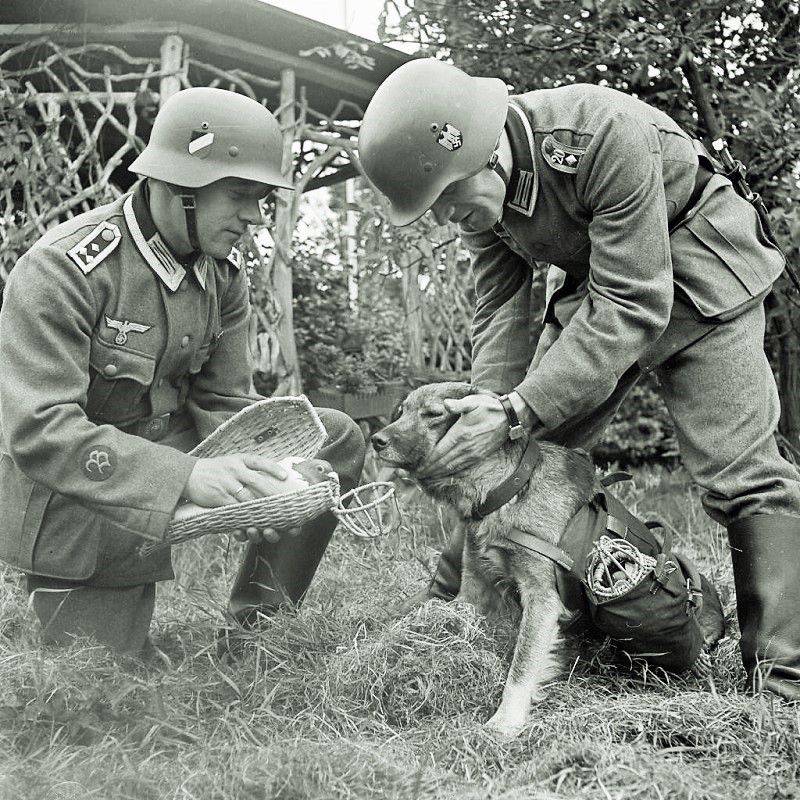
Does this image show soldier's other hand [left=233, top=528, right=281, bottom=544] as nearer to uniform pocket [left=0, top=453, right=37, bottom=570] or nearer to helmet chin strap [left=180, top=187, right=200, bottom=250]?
uniform pocket [left=0, top=453, right=37, bottom=570]

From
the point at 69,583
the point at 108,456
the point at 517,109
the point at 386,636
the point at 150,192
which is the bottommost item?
the point at 69,583

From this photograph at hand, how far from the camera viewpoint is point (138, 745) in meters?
2.84

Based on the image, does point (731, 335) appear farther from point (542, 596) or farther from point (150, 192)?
point (150, 192)

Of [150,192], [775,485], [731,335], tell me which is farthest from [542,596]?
[150,192]

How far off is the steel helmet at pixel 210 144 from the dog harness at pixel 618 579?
1.36m

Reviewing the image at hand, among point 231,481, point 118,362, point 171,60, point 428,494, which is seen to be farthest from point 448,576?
point 171,60

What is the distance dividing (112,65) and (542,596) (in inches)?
201

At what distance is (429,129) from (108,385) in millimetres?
1372

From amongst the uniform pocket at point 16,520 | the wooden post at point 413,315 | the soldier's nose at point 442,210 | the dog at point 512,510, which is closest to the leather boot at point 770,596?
the dog at point 512,510

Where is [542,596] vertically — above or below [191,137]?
below

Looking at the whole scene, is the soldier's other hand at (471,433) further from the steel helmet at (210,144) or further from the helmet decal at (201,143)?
the helmet decal at (201,143)

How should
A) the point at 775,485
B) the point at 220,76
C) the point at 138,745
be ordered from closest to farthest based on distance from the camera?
the point at 138,745 < the point at 775,485 < the point at 220,76

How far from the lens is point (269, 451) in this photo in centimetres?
349

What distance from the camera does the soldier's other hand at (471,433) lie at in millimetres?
3219
